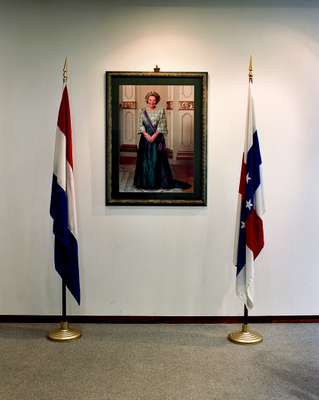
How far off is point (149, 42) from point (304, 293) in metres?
2.69

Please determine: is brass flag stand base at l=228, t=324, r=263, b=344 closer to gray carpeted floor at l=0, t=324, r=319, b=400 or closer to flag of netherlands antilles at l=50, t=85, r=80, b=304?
gray carpeted floor at l=0, t=324, r=319, b=400

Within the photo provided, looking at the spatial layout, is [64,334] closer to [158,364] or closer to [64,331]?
[64,331]

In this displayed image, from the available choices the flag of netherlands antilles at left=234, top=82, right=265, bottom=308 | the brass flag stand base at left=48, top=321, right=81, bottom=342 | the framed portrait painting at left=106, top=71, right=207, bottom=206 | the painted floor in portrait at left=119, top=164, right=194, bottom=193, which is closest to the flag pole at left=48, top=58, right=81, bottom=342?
the brass flag stand base at left=48, top=321, right=81, bottom=342

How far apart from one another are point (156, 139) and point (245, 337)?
188cm

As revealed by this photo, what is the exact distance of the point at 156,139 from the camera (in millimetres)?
4520

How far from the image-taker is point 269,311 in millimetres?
4602

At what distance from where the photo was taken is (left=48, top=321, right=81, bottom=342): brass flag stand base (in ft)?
13.4

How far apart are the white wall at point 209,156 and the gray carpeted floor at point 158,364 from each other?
13.7 inches

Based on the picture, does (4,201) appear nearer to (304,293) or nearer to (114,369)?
(114,369)

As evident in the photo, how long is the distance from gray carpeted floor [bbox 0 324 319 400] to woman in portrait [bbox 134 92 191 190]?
1295 mm

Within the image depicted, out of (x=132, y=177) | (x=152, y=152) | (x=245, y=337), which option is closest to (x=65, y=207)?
(x=132, y=177)

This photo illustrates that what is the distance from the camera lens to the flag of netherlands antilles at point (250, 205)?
4.08 meters


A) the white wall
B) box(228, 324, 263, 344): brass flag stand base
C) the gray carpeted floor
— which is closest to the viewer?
the gray carpeted floor

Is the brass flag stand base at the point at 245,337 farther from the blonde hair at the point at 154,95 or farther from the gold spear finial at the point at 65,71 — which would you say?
the gold spear finial at the point at 65,71
